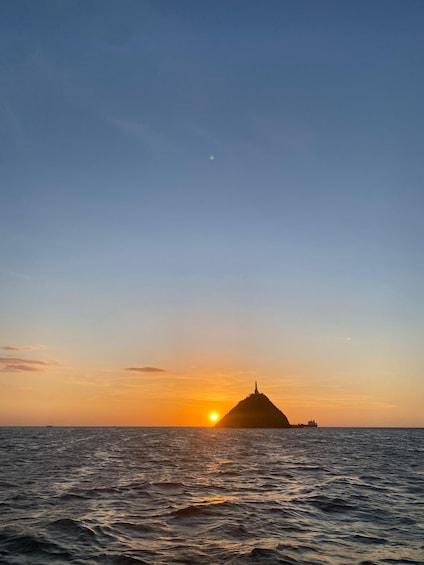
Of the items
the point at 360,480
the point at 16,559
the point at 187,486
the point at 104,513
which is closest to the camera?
the point at 16,559

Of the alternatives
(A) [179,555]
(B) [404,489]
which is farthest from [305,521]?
(B) [404,489]

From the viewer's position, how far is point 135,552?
46.2ft

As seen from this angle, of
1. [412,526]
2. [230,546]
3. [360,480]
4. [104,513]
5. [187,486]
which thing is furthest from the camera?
[360,480]

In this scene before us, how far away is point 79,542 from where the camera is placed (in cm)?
1513

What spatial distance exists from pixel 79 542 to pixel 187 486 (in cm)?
→ 1430

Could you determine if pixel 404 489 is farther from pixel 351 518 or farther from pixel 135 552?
pixel 135 552

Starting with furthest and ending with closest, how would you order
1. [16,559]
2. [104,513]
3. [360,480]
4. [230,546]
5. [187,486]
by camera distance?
[360,480], [187,486], [104,513], [230,546], [16,559]

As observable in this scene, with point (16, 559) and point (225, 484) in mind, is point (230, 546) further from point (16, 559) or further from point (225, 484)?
point (225, 484)

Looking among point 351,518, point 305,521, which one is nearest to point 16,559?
point 305,521

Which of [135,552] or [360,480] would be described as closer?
[135,552]

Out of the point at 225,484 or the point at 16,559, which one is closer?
the point at 16,559

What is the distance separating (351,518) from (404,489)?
11199 millimetres

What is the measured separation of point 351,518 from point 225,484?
11.3m

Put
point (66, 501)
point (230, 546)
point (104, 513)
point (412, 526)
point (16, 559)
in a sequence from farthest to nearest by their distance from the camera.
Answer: point (66, 501) < point (104, 513) < point (412, 526) < point (230, 546) < point (16, 559)
